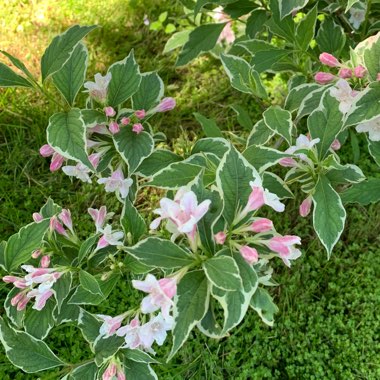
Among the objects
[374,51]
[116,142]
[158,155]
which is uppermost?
[374,51]

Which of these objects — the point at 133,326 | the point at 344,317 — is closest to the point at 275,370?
the point at 344,317

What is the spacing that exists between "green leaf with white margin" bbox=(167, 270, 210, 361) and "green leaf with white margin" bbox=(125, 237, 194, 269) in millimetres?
34

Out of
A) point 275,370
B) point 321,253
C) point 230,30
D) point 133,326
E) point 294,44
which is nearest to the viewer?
point 133,326

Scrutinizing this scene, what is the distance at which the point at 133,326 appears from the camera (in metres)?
1.30

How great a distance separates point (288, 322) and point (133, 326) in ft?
3.13

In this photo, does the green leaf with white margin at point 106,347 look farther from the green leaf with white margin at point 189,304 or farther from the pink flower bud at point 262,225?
the pink flower bud at point 262,225

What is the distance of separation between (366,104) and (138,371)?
0.86 m

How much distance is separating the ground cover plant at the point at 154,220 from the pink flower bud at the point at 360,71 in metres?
0.04

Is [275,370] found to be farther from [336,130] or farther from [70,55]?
[70,55]

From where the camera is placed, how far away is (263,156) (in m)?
1.33

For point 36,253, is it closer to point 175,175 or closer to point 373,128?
point 175,175

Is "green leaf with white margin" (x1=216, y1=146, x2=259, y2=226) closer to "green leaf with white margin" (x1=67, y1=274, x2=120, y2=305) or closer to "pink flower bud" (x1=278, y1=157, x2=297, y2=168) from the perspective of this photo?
"pink flower bud" (x1=278, y1=157, x2=297, y2=168)

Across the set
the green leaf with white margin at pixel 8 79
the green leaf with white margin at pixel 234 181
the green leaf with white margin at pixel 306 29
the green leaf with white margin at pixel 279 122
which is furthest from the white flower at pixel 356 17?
the green leaf with white margin at pixel 8 79

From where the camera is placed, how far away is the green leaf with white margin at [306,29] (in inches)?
63.8
